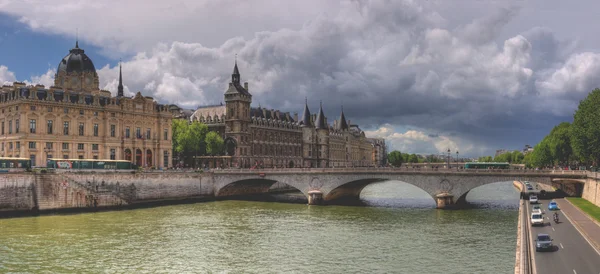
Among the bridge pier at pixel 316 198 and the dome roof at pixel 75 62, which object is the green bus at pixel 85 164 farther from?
the bridge pier at pixel 316 198

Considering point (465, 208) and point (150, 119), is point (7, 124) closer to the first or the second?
point (150, 119)

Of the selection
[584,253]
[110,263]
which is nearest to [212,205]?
[110,263]

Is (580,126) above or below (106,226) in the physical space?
above

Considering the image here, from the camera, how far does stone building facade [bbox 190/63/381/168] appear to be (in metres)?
149

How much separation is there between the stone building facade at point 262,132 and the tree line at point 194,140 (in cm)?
540

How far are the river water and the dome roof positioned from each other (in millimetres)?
49862

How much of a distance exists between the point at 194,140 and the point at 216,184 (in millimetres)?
34061

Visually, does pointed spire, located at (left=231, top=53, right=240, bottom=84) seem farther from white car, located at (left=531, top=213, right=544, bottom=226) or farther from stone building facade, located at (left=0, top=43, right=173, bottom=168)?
white car, located at (left=531, top=213, right=544, bottom=226)

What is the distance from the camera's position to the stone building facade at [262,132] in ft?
489

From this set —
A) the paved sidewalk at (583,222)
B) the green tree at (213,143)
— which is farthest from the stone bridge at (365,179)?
the green tree at (213,143)

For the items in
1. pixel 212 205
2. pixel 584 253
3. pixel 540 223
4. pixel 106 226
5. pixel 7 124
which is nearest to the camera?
pixel 584 253

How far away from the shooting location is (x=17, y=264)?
4503 centimetres

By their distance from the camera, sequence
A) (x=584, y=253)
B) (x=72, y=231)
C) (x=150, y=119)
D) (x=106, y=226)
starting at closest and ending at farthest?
1. (x=584, y=253)
2. (x=72, y=231)
3. (x=106, y=226)
4. (x=150, y=119)

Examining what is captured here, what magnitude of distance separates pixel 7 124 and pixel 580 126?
4011 inches
